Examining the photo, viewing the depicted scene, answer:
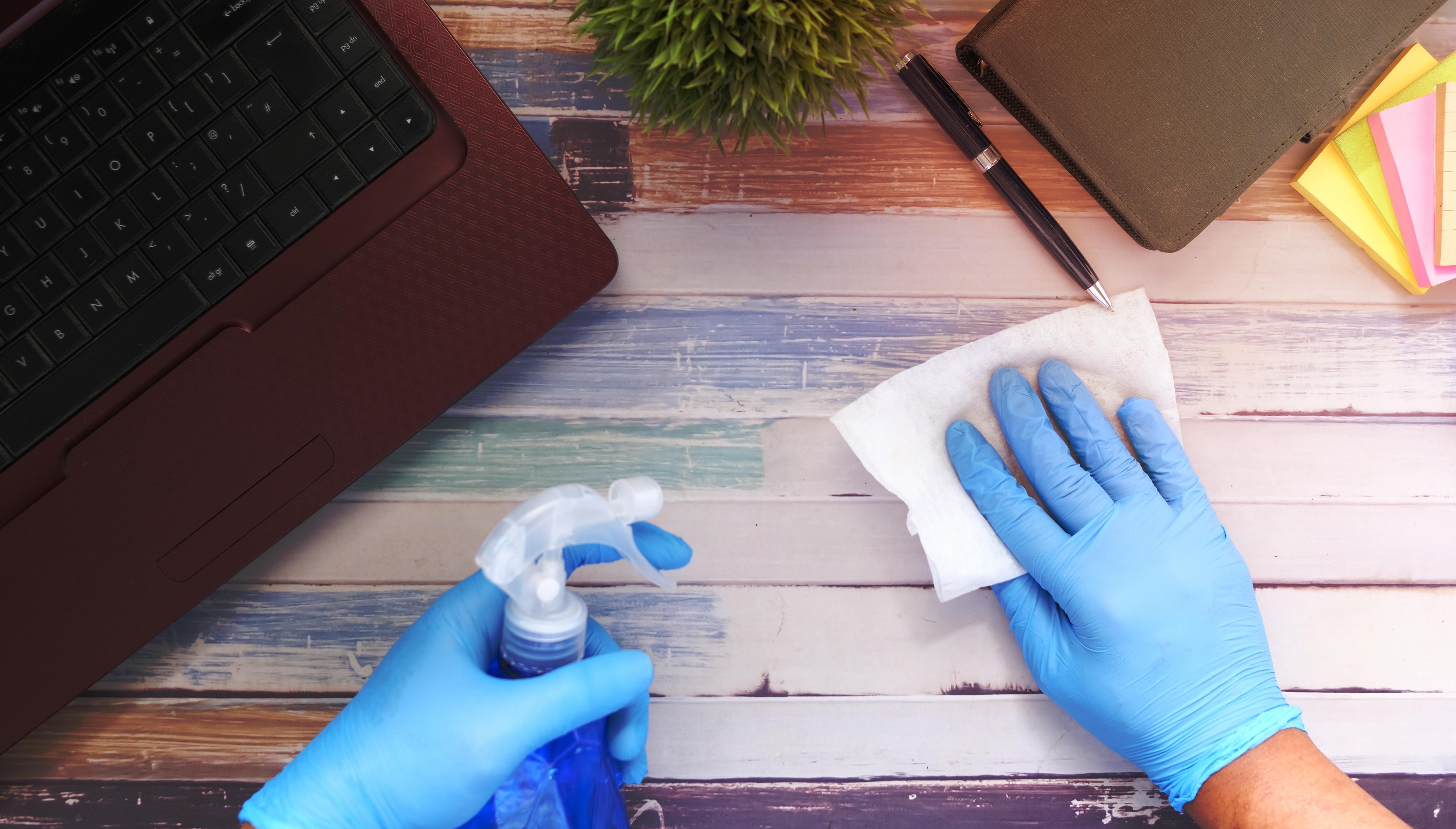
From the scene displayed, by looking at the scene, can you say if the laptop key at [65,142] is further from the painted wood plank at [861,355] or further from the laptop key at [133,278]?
the painted wood plank at [861,355]

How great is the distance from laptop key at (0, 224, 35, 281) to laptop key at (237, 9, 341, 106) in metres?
0.19

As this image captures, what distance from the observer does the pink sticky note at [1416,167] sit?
0.68m

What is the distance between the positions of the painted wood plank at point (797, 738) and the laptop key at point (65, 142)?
0.47m

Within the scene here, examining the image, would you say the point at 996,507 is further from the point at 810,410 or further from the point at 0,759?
the point at 0,759

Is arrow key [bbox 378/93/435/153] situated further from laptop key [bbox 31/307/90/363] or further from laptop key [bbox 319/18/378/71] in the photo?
laptop key [bbox 31/307/90/363]

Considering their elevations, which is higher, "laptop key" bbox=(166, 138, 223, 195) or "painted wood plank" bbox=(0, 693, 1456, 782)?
"laptop key" bbox=(166, 138, 223, 195)

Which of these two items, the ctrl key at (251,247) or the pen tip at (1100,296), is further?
the pen tip at (1100,296)

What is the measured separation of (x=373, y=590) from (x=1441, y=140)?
3.42 feet

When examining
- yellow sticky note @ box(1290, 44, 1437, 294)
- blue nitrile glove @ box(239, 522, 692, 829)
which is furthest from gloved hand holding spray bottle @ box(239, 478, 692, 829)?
yellow sticky note @ box(1290, 44, 1437, 294)

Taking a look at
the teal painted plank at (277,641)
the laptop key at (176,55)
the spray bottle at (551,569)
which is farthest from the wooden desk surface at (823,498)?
the laptop key at (176,55)

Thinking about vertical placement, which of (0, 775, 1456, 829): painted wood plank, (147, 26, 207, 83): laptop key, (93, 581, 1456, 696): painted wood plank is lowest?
(0, 775, 1456, 829): painted wood plank

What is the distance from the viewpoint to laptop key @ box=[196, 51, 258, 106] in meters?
0.52

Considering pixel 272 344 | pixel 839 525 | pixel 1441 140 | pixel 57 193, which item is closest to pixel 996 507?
pixel 839 525

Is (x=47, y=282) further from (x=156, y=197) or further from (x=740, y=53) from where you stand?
(x=740, y=53)
